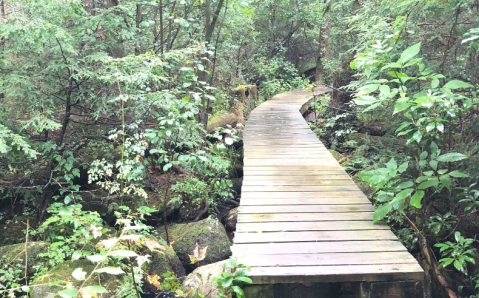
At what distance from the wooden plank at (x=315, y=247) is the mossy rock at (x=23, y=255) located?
2820 millimetres

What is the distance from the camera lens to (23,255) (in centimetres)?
407

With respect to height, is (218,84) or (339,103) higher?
(218,84)

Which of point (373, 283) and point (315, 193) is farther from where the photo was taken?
point (315, 193)

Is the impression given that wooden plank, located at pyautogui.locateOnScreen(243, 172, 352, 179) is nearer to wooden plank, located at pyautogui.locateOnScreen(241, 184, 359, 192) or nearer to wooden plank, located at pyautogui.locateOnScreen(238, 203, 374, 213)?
wooden plank, located at pyautogui.locateOnScreen(241, 184, 359, 192)

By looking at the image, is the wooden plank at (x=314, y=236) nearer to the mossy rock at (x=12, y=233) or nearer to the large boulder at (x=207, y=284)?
the large boulder at (x=207, y=284)

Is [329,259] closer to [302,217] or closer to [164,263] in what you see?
[302,217]

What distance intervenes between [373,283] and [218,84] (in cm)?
902

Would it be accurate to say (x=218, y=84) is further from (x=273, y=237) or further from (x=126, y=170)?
(x=273, y=237)

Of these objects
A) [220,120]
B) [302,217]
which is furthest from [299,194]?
[220,120]

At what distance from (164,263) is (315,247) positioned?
252 centimetres

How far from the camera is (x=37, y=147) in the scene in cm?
433

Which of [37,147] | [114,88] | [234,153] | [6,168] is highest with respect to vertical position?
[114,88]

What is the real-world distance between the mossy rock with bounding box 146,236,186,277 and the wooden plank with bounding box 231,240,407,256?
182 cm

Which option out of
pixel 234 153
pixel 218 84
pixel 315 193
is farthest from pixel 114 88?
pixel 218 84
